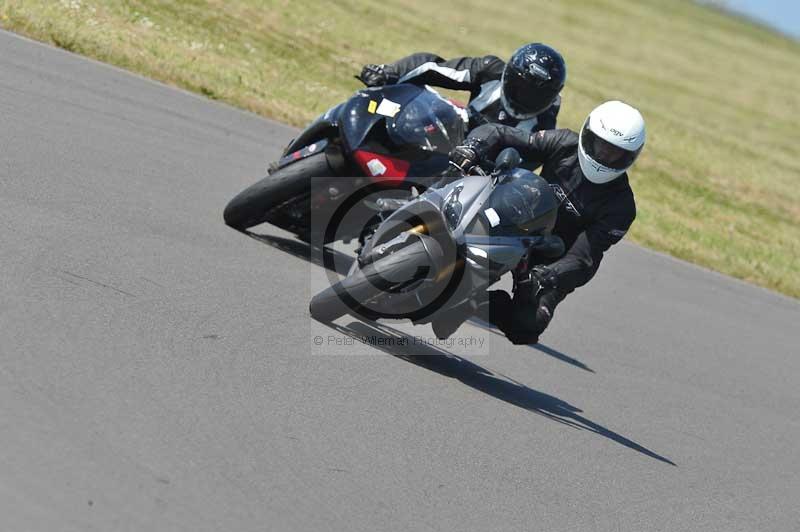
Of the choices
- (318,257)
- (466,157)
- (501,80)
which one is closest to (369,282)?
(466,157)

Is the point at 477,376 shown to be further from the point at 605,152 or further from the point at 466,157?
the point at 605,152

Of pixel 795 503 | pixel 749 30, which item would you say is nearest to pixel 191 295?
pixel 795 503

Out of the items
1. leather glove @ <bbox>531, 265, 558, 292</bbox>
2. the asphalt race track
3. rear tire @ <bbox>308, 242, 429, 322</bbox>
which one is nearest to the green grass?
the asphalt race track

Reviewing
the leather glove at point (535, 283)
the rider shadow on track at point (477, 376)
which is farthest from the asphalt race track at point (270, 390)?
the leather glove at point (535, 283)

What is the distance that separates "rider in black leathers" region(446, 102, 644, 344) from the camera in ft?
22.5

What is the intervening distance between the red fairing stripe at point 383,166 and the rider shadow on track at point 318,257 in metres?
0.83

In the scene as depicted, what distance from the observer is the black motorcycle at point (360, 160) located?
25.3 feet

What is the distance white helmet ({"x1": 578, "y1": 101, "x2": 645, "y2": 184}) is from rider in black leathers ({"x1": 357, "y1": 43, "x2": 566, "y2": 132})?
36.8 inches

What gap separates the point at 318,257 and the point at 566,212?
202 cm

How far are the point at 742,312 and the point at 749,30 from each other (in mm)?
57611

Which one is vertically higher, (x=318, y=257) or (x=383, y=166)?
(x=383, y=166)

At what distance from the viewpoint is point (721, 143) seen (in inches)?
1053

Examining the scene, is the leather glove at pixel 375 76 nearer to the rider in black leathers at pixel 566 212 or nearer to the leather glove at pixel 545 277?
the rider in black leathers at pixel 566 212

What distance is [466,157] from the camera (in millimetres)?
6660
